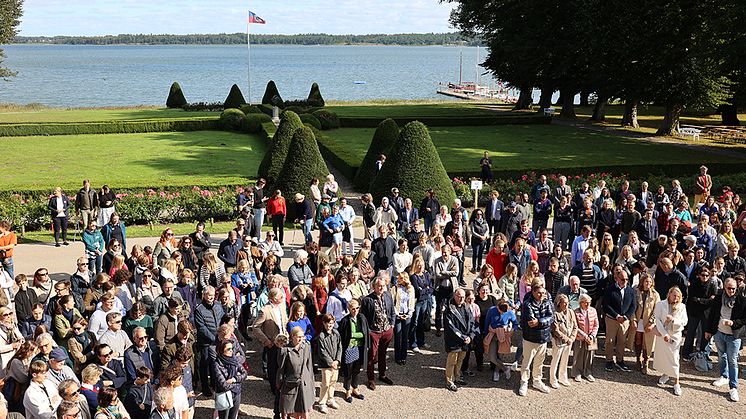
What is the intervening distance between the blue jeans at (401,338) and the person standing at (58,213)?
10727 millimetres

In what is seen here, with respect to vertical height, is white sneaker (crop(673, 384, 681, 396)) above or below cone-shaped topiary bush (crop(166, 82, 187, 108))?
below

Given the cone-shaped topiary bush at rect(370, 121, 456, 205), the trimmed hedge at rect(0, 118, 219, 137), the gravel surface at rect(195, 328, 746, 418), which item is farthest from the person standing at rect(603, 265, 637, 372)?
the trimmed hedge at rect(0, 118, 219, 137)

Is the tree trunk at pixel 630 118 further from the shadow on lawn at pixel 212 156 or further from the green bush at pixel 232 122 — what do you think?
the green bush at pixel 232 122

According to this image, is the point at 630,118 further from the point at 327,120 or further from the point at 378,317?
the point at 378,317

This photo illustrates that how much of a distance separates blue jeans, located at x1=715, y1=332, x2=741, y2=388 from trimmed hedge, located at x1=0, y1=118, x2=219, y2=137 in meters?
37.3

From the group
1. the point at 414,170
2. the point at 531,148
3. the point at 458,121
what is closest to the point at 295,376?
the point at 414,170

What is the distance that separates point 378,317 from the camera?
10.2 meters

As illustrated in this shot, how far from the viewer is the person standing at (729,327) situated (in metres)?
10.4

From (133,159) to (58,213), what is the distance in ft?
50.4

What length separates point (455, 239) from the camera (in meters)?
14.3

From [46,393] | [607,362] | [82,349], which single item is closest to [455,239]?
[607,362]

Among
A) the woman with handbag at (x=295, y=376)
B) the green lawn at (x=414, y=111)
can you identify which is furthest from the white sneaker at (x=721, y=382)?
the green lawn at (x=414, y=111)

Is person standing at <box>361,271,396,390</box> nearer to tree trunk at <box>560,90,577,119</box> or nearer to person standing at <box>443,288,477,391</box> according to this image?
person standing at <box>443,288,477,391</box>

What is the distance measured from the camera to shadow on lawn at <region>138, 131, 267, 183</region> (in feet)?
95.6
